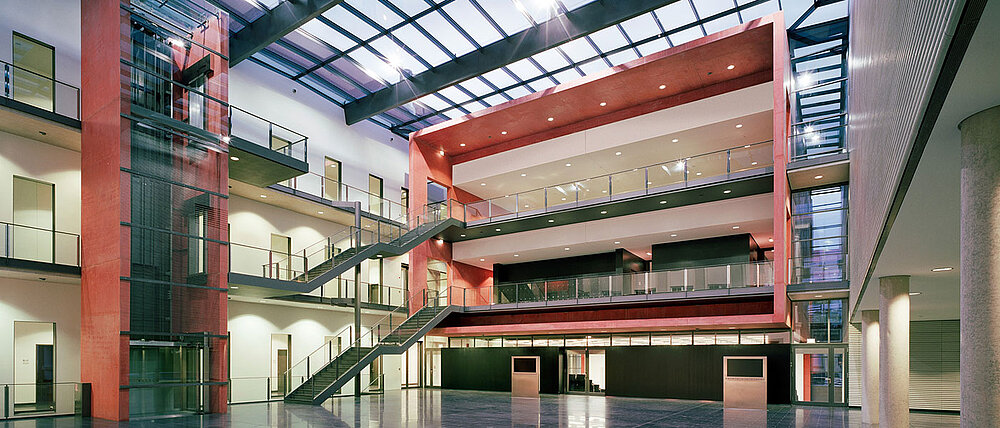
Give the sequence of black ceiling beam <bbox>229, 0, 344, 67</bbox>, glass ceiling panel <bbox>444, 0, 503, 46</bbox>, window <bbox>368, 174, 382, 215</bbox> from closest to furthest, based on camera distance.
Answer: black ceiling beam <bbox>229, 0, 344, 67</bbox>, glass ceiling panel <bbox>444, 0, 503, 46</bbox>, window <bbox>368, 174, 382, 215</bbox>

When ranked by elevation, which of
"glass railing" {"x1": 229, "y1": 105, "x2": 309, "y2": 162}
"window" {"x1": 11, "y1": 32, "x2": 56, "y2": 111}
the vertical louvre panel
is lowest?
the vertical louvre panel

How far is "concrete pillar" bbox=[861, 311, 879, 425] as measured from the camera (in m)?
17.6

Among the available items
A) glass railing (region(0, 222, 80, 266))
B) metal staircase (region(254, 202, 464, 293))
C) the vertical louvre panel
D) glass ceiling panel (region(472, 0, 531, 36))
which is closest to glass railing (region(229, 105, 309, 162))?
metal staircase (region(254, 202, 464, 293))

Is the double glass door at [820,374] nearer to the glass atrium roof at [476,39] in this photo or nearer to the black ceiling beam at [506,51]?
the glass atrium roof at [476,39]

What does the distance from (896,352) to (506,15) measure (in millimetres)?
16921

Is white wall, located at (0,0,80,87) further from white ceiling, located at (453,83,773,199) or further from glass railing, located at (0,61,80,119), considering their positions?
white ceiling, located at (453,83,773,199)

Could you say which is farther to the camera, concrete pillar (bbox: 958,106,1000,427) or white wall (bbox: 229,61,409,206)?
white wall (bbox: 229,61,409,206)

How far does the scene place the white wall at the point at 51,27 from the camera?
1927cm

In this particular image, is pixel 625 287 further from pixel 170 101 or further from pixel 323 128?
pixel 170 101

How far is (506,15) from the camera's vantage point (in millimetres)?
24156

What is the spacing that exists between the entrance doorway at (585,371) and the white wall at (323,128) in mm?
13398

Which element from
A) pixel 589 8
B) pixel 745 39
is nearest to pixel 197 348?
pixel 589 8

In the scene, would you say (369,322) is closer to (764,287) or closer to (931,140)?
(764,287)

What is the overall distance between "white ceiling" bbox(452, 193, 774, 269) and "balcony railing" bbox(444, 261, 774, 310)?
2366mm
